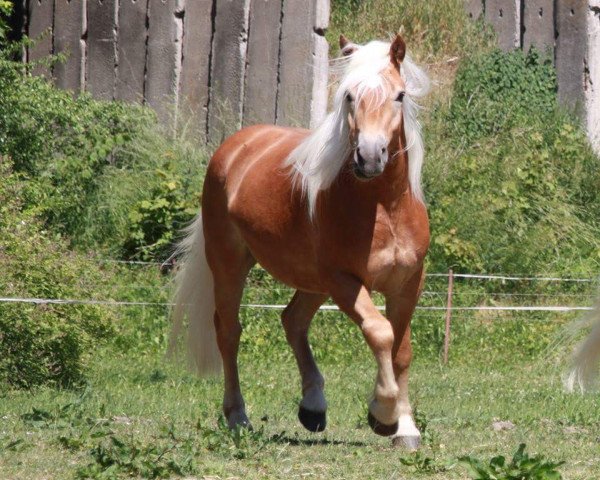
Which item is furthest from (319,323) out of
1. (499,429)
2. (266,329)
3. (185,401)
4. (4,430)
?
(4,430)

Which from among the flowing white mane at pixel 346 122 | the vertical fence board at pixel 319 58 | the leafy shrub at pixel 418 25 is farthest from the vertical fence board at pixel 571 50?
the flowing white mane at pixel 346 122

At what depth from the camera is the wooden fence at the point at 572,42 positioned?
14.8 metres

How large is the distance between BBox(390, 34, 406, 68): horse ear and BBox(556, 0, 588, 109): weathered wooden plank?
9.04 meters

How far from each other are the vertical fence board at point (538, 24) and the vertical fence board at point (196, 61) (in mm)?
4107

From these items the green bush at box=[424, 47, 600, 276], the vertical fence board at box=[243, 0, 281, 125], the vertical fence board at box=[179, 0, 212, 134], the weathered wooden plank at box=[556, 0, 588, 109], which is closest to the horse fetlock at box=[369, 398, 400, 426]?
the green bush at box=[424, 47, 600, 276]

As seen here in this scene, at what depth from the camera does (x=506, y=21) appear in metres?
15.9

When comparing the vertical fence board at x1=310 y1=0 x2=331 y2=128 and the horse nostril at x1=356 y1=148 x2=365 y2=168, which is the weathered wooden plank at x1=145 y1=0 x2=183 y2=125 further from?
the horse nostril at x1=356 y1=148 x2=365 y2=168

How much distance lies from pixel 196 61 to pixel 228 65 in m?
0.48

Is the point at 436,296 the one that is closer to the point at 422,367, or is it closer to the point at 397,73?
the point at 422,367

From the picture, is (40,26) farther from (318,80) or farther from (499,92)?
(499,92)

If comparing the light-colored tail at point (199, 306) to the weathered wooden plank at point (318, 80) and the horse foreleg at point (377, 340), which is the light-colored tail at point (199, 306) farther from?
the weathered wooden plank at point (318, 80)

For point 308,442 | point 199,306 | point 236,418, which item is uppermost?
point 199,306

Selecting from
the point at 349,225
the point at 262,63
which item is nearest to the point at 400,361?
the point at 349,225

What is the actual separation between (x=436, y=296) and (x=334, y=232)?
5623 mm
